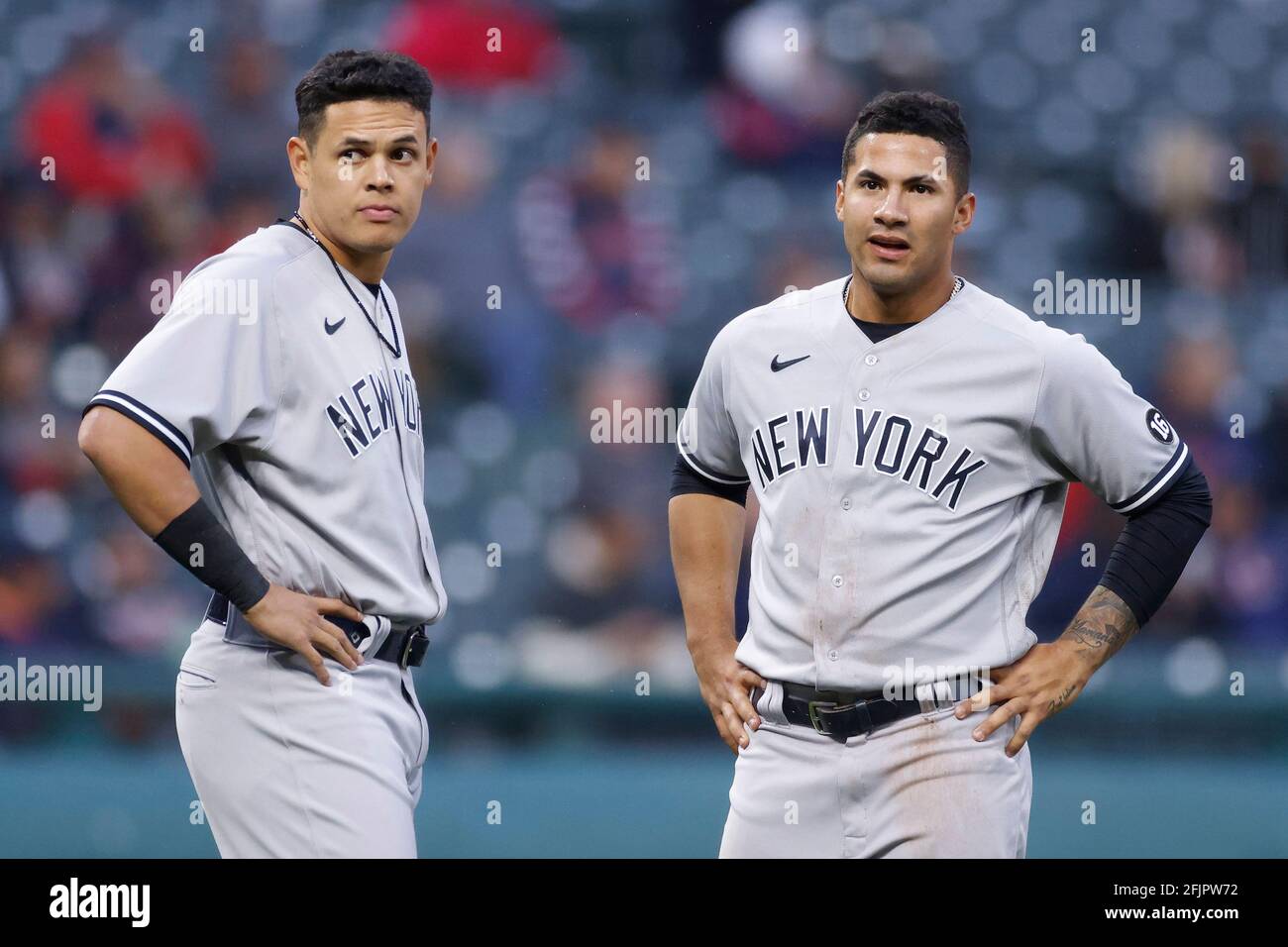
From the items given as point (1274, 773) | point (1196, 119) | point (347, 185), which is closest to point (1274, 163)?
point (1196, 119)

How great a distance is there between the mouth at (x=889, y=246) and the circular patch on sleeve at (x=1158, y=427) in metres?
0.46

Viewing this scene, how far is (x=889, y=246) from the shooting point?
2299 mm

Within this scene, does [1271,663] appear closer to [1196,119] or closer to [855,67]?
[1196,119]

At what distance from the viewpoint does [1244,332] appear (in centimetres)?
556

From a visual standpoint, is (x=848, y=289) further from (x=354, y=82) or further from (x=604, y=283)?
(x=604, y=283)

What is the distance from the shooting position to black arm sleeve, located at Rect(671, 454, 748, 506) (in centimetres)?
265

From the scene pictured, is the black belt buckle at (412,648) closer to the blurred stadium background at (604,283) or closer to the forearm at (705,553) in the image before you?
the forearm at (705,553)

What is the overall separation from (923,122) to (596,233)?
10.9 ft

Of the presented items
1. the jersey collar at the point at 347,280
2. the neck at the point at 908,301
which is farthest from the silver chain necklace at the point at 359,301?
the neck at the point at 908,301

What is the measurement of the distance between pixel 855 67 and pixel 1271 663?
2644 mm

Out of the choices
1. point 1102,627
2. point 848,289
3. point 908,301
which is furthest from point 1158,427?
point 848,289

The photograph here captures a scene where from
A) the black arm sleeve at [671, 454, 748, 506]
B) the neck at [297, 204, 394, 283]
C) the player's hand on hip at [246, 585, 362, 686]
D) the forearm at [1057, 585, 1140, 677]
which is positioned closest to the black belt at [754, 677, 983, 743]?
the forearm at [1057, 585, 1140, 677]

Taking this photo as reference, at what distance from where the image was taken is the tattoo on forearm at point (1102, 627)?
2330mm

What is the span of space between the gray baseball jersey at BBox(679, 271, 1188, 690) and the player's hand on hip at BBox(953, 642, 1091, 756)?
1.1 inches
